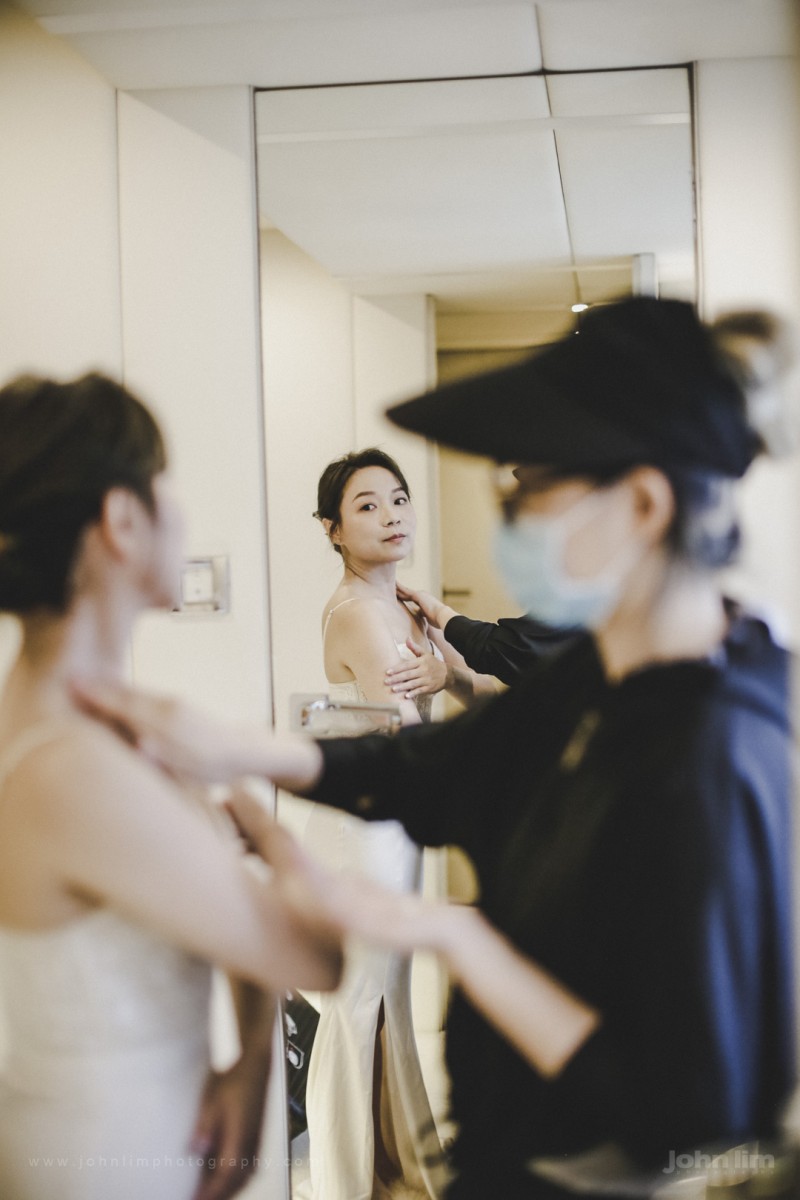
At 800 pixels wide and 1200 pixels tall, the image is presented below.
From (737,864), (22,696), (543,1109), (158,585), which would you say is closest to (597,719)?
(737,864)

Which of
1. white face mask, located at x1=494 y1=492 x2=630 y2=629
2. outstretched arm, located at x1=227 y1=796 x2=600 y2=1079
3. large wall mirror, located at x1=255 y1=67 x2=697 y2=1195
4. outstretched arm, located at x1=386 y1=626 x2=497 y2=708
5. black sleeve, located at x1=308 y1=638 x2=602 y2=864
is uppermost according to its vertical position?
large wall mirror, located at x1=255 y1=67 x2=697 y2=1195

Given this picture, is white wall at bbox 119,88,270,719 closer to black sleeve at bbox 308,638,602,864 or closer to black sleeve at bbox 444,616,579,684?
black sleeve at bbox 444,616,579,684

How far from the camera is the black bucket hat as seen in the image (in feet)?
2.80

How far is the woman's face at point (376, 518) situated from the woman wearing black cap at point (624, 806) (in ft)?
1.36

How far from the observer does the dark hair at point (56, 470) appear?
3.19 ft

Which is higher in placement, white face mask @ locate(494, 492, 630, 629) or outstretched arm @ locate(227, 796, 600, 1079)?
white face mask @ locate(494, 492, 630, 629)

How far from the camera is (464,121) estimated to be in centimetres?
154

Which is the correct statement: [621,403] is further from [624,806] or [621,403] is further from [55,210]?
[55,210]

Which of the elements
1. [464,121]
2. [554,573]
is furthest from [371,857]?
[464,121]

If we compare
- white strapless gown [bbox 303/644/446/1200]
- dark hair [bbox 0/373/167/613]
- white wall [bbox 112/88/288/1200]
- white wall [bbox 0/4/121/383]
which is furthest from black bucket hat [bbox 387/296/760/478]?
white wall [bbox 0/4/121/383]

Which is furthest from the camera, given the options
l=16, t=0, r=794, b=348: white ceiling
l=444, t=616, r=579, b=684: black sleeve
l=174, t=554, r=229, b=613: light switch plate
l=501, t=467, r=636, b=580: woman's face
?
l=174, t=554, r=229, b=613: light switch plate

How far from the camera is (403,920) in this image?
0.91 m

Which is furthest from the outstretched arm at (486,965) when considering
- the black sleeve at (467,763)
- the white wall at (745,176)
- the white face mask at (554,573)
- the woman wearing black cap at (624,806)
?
the white wall at (745,176)

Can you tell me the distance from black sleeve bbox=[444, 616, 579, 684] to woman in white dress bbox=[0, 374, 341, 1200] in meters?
0.46
